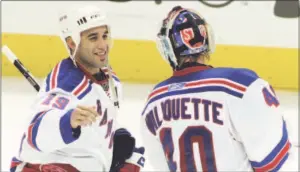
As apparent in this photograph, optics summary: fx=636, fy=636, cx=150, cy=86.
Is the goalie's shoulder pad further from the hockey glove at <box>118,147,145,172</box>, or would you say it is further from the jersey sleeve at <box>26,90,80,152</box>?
the hockey glove at <box>118,147,145,172</box>

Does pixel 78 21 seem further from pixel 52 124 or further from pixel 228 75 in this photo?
pixel 228 75

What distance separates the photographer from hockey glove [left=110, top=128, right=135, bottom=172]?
2023mm

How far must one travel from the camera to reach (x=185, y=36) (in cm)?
147

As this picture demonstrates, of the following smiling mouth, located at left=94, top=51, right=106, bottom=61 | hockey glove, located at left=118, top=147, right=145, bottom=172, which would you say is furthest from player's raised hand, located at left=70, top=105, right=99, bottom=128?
hockey glove, located at left=118, top=147, right=145, bottom=172

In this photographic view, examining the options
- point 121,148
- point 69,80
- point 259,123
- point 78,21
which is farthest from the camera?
point 121,148

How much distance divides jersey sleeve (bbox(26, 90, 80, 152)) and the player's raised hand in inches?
1.5

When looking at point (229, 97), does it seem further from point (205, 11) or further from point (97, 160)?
point (205, 11)

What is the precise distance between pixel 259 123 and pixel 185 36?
26 centimetres

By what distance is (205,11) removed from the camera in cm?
403

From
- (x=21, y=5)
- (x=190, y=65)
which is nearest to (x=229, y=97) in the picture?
(x=190, y=65)

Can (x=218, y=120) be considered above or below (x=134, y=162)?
above

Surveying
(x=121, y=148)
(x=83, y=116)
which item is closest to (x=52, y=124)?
(x=83, y=116)

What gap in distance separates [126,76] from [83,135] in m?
2.28

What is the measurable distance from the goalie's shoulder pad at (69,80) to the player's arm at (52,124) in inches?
1.0
